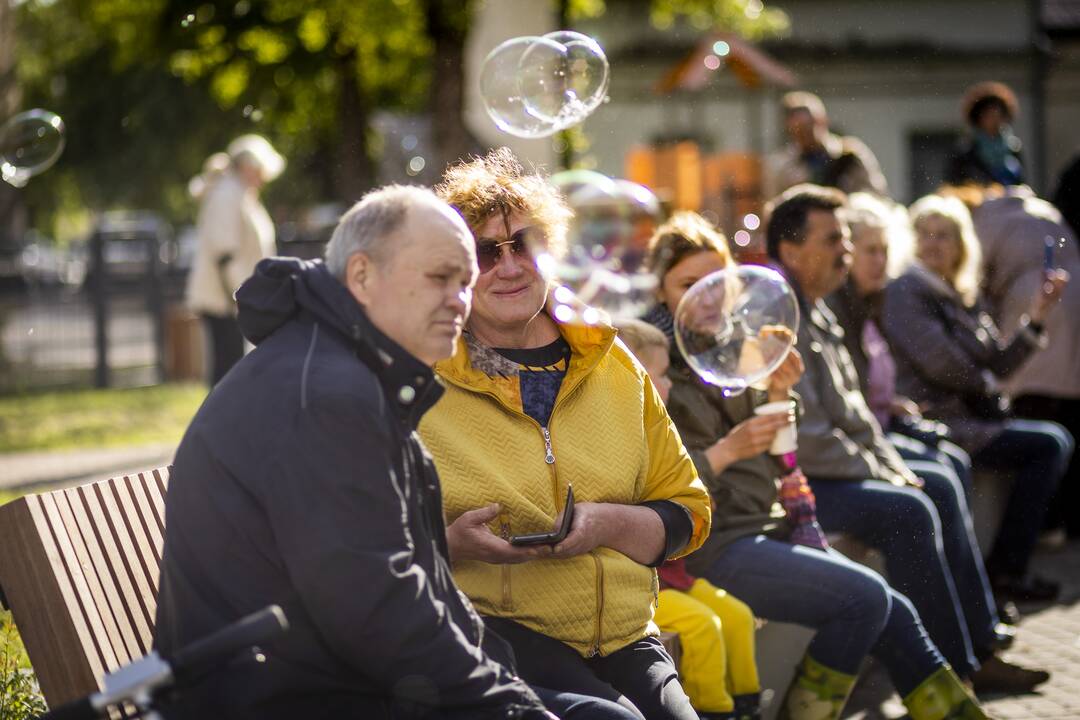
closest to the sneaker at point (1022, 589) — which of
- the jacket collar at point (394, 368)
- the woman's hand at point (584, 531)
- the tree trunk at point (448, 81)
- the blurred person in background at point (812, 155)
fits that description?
the blurred person in background at point (812, 155)

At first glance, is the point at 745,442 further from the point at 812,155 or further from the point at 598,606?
the point at 812,155

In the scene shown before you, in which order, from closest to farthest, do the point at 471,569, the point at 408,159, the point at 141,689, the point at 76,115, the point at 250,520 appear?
the point at 141,689 → the point at 250,520 → the point at 471,569 → the point at 408,159 → the point at 76,115

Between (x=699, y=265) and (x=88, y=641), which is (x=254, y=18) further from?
(x=88, y=641)

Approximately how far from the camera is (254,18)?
1969cm

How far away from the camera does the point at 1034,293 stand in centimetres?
843

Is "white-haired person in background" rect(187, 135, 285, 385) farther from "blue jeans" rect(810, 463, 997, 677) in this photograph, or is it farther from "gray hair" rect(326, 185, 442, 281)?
"gray hair" rect(326, 185, 442, 281)

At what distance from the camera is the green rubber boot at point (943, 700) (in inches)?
189

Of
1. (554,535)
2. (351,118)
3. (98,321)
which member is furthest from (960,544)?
(351,118)

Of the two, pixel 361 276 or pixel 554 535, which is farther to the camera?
pixel 554 535

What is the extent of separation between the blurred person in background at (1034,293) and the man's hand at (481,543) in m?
5.55

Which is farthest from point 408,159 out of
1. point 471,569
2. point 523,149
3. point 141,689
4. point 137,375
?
point 141,689

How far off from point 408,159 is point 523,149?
1.17 metres

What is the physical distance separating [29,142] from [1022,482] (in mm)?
5307

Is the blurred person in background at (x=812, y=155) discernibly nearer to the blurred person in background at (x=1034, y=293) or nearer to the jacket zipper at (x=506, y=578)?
the blurred person in background at (x=1034, y=293)
